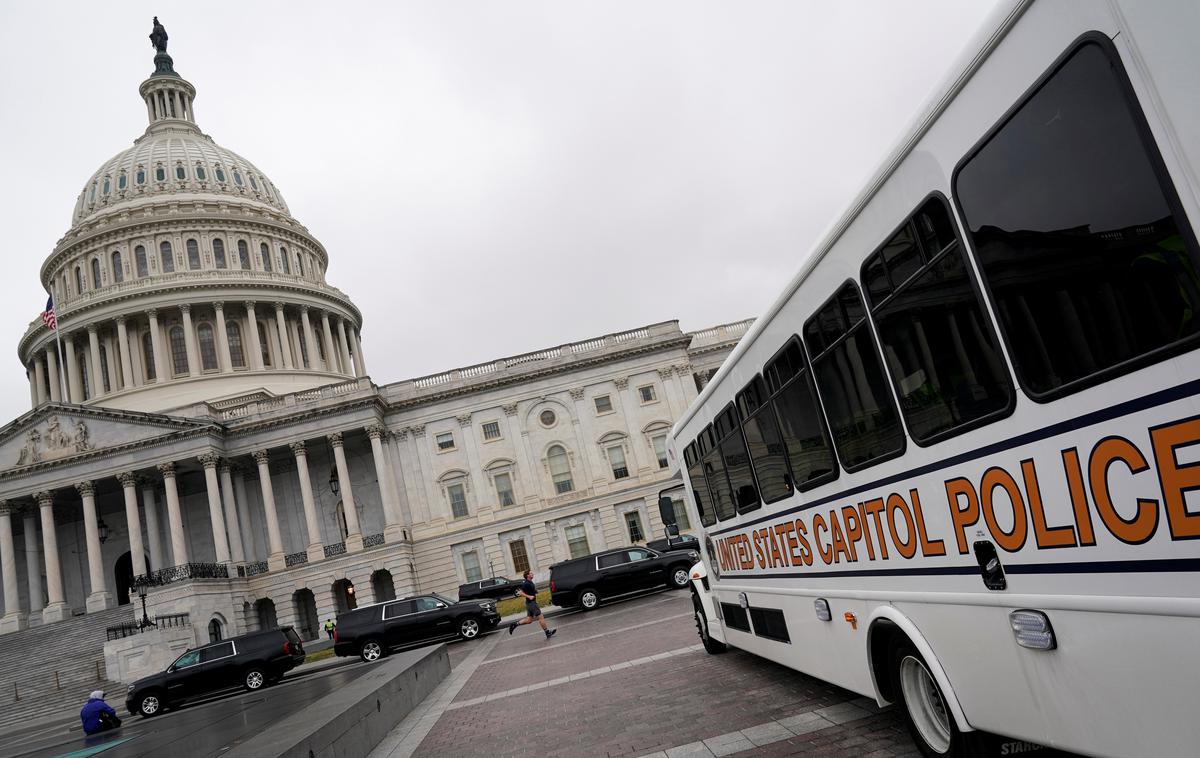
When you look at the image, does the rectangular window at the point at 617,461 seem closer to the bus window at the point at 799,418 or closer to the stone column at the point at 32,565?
the stone column at the point at 32,565

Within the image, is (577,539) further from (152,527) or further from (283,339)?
(283,339)

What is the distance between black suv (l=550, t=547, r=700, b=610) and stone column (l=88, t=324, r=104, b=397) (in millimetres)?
53738

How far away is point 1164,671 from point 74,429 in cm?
5719

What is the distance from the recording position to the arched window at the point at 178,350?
63.6 meters

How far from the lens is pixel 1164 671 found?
3.20 metres

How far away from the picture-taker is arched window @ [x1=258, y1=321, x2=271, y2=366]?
66188mm

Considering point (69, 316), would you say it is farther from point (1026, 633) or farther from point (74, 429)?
point (1026, 633)

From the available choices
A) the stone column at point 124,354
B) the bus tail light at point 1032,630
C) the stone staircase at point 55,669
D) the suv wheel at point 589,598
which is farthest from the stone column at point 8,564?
the bus tail light at point 1032,630

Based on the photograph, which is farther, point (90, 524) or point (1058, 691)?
point (90, 524)

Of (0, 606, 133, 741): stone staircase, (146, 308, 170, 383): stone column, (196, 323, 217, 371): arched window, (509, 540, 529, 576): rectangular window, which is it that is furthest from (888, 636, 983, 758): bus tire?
(196, 323, 217, 371): arched window

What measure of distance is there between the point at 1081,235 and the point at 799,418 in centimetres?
374

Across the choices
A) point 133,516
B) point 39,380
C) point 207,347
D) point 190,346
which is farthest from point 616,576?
point 39,380

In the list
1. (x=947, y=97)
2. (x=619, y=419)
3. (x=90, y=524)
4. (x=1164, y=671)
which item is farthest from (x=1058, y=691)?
(x=90, y=524)

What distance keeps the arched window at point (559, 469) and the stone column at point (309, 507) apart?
15.1m
